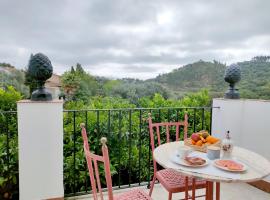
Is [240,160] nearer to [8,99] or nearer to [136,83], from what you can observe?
[8,99]

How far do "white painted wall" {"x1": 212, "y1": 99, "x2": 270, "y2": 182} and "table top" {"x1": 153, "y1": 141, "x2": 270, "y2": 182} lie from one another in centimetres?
117

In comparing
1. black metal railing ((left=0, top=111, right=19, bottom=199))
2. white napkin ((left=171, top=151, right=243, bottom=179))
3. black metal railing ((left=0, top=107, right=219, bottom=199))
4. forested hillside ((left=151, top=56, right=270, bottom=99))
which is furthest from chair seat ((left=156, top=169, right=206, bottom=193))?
forested hillside ((left=151, top=56, right=270, bottom=99))

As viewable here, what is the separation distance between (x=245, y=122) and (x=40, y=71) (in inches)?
103

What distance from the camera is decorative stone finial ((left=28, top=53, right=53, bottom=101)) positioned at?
6.58ft

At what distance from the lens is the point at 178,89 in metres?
4.98

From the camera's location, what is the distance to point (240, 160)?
151 centimetres

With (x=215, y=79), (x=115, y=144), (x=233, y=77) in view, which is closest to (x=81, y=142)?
(x=115, y=144)

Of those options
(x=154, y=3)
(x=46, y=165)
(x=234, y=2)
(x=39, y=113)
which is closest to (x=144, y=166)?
(x=46, y=165)

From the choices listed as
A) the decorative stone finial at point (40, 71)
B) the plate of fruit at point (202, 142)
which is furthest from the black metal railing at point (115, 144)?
the plate of fruit at point (202, 142)

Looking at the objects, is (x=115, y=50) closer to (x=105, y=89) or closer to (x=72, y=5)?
(x=105, y=89)

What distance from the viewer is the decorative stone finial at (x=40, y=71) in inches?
79.0

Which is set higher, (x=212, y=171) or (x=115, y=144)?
(x=212, y=171)

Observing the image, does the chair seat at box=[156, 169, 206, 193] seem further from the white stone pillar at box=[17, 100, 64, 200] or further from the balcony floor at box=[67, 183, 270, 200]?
the white stone pillar at box=[17, 100, 64, 200]

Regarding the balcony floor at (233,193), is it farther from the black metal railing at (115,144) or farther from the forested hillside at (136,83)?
the forested hillside at (136,83)
